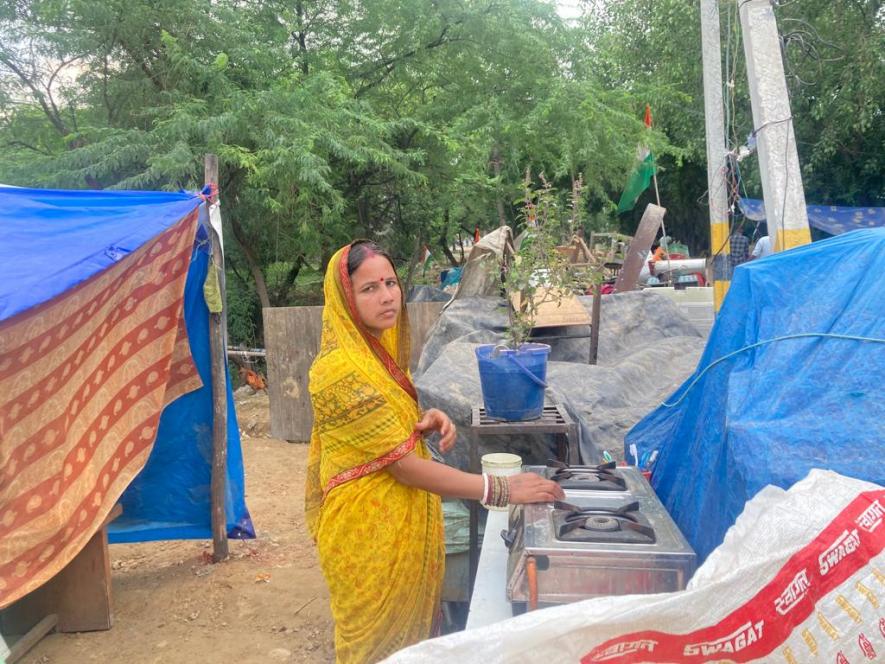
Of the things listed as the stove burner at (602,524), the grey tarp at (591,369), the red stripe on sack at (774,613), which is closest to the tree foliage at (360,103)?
the grey tarp at (591,369)

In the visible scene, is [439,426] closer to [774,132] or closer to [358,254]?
[358,254]

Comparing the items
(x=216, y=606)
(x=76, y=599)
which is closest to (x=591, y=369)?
(x=216, y=606)

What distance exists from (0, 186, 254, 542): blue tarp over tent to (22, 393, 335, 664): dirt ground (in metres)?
0.26

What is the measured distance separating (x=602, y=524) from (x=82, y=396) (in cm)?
287

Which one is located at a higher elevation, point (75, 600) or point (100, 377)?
point (100, 377)

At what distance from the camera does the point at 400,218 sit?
37.7ft

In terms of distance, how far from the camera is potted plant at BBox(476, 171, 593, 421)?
283 centimetres

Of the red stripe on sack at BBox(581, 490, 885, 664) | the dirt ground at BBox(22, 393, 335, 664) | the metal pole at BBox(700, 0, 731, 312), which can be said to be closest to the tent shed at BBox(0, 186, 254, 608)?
the dirt ground at BBox(22, 393, 335, 664)

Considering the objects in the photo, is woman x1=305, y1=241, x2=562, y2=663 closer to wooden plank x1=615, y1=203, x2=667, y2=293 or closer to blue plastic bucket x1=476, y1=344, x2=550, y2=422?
blue plastic bucket x1=476, y1=344, x2=550, y2=422

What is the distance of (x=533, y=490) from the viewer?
6.08 feet

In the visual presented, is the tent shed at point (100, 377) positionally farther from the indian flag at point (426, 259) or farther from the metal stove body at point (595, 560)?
the indian flag at point (426, 259)

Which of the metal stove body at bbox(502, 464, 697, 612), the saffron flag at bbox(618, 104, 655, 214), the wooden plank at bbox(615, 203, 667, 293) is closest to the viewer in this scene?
the metal stove body at bbox(502, 464, 697, 612)

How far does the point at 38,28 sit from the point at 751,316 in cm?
912

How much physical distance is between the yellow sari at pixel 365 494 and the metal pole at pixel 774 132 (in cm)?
309
